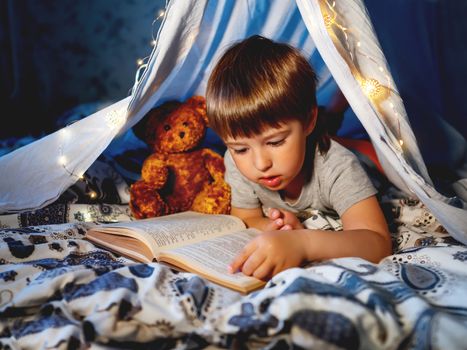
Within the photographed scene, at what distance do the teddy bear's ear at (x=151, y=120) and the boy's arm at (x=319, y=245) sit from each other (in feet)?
2.30

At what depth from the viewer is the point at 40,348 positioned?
1.88 feet

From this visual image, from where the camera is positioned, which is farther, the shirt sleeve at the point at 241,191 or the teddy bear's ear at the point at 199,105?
the teddy bear's ear at the point at 199,105

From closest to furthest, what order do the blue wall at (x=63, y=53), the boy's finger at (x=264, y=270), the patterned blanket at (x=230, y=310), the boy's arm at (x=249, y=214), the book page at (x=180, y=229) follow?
the patterned blanket at (x=230, y=310) < the boy's finger at (x=264, y=270) < the book page at (x=180, y=229) < the boy's arm at (x=249, y=214) < the blue wall at (x=63, y=53)

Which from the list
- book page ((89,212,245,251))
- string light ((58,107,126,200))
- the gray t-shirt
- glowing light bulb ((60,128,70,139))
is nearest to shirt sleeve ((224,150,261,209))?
the gray t-shirt

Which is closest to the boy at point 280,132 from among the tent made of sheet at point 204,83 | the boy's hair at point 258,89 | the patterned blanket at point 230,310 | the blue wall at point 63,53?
the boy's hair at point 258,89

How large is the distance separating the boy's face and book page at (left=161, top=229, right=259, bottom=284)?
167 mm

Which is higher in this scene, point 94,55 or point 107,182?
point 94,55

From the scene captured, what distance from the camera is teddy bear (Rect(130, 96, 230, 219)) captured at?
1.35m

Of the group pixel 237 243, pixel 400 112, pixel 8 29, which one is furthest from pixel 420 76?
pixel 8 29

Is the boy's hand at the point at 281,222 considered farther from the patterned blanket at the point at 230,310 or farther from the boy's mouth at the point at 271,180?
the patterned blanket at the point at 230,310

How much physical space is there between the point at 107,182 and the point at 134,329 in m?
0.96

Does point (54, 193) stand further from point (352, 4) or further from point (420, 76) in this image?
point (420, 76)

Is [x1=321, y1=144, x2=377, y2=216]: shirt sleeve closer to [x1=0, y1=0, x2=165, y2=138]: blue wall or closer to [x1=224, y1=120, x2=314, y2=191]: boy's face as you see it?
[x1=224, y1=120, x2=314, y2=191]: boy's face

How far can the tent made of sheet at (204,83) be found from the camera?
95 cm
